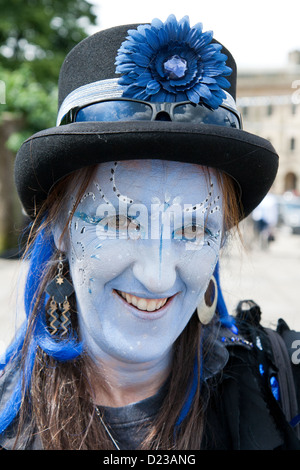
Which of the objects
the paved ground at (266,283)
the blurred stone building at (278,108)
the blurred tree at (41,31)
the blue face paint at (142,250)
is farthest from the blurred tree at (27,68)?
the blurred stone building at (278,108)

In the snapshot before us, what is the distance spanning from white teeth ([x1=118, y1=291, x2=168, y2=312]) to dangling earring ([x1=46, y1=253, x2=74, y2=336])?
228mm

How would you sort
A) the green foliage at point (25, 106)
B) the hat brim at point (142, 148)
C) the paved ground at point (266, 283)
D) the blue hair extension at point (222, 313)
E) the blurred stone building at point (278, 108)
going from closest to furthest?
the hat brim at point (142, 148) → the blue hair extension at point (222, 313) → the paved ground at point (266, 283) → the green foliage at point (25, 106) → the blurred stone building at point (278, 108)

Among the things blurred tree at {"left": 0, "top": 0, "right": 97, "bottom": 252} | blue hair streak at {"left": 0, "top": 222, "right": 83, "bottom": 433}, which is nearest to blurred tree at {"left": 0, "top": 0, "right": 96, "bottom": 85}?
blurred tree at {"left": 0, "top": 0, "right": 97, "bottom": 252}

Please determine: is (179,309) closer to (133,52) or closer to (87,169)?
(87,169)

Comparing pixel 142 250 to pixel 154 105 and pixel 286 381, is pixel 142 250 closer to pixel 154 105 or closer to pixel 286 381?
pixel 154 105

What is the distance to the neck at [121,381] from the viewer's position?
4.40 feet

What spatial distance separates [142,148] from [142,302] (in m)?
0.41

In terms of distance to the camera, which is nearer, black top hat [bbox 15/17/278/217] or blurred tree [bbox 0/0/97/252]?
black top hat [bbox 15/17/278/217]

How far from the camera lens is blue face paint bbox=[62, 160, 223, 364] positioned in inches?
45.4

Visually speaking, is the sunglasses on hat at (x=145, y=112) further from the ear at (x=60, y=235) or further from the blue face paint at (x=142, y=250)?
the ear at (x=60, y=235)

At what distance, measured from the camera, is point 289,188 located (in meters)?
37.5

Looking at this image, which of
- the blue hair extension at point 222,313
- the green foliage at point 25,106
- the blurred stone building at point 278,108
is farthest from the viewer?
the blurred stone building at point 278,108

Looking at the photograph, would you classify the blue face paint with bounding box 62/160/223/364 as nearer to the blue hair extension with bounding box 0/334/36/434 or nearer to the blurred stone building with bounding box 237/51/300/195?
the blue hair extension with bounding box 0/334/36/434

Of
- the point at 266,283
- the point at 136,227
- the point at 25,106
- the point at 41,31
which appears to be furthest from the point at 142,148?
the point at 41,31
